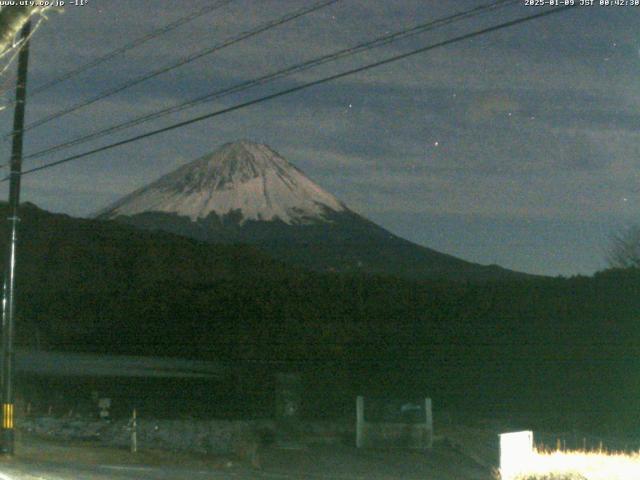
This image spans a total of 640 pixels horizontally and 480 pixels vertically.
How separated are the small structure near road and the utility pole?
10.9 metres

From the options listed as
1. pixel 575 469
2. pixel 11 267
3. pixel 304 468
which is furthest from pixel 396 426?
pixel 575 469

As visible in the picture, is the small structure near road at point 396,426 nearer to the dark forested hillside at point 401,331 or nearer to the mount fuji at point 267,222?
the dark forested hillside at point 401,331

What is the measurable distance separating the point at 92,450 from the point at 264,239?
12680 centimetres

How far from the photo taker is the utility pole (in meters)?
17.0

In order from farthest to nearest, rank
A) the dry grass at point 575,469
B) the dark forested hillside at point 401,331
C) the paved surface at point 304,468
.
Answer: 1. the dark forested hillside at point 401,331
2. the paved surface at point 304,468
3. the dry grass at point 575,469

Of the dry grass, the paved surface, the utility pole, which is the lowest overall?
the paved surface

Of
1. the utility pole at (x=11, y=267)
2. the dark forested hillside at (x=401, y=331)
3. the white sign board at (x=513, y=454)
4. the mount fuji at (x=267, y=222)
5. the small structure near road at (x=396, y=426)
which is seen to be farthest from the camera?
the mount fuji at (x=267, y=222)

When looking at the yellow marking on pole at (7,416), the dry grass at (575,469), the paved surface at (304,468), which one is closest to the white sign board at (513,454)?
the dry grass at (575,469)

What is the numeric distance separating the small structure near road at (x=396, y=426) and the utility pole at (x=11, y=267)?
10862 mm

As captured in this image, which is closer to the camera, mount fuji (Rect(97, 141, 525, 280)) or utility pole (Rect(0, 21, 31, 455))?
utility pole (Rect(0, 21, 31, 455))

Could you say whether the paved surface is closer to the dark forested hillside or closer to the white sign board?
the white sign board

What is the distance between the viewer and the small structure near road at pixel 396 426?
25.2m

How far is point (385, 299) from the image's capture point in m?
55.7

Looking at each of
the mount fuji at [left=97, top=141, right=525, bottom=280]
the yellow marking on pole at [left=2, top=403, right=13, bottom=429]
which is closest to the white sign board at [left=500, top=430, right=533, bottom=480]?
the yellow marking on pole at [left=2, top=403, right=13, bottom=429]
